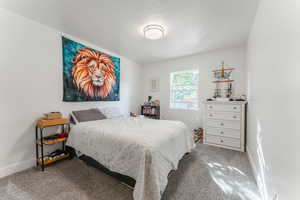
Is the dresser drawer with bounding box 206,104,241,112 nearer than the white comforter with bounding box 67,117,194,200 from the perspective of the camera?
No

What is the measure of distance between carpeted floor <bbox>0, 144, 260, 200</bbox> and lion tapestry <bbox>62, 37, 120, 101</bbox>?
1367 millimetres

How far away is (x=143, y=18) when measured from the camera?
199 centimetres

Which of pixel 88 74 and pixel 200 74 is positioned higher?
pixel 200 74

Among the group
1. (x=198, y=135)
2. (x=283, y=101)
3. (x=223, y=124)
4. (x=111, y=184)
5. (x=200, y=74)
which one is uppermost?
(x=200, y=74)

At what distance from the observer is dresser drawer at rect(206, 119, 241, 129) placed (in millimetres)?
2724

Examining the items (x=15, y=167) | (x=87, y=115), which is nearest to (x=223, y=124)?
(x=87, y=115)

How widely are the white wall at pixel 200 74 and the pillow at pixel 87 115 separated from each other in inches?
85.2

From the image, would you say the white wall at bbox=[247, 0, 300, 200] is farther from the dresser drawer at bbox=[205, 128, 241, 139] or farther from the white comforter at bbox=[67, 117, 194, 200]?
the dresser drawer at bbox=[205, 128, 241, 139]

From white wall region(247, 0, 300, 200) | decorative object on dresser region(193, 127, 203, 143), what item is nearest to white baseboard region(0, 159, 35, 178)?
white wall region(247, 0, 300, 200)

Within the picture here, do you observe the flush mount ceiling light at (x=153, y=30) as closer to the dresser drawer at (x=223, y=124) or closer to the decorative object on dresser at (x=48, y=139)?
the decorative object on dresser at (x=48, y=139)

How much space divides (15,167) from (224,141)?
154 inches

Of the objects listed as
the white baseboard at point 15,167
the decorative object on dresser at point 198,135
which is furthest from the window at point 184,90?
the white baseboard at point 15,167

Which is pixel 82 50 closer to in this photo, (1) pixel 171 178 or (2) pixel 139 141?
(2) pixel 139 141

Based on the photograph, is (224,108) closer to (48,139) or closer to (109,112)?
(109,112)
